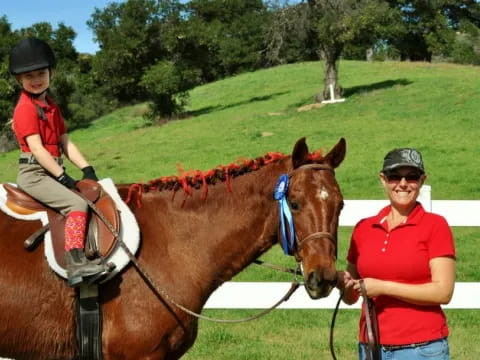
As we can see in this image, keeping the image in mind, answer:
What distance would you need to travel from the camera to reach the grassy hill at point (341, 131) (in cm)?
1614

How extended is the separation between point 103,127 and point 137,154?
47.6ft

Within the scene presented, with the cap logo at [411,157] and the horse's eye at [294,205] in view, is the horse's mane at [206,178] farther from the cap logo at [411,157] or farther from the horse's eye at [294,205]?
the cap logo at [411,157]

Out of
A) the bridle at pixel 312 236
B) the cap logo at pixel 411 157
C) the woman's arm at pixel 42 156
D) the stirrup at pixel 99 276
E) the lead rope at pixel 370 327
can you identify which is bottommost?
the lead rope at pixel 370 327

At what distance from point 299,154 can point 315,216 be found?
1.32ft

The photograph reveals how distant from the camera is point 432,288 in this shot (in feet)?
10.2

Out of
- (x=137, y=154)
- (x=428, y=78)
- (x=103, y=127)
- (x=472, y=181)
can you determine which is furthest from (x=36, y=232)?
(x=103, y=127)

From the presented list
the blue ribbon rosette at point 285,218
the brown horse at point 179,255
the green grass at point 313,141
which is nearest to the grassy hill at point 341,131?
the green grass at point 313,141

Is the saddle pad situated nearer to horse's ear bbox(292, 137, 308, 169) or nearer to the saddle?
the saddle

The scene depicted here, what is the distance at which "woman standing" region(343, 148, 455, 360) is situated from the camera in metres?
3.16

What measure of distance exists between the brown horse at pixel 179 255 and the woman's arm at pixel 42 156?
37cm

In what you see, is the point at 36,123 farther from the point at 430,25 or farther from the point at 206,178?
the point at 430,25

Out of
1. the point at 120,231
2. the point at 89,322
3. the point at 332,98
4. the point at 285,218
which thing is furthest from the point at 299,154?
the point at 332,98

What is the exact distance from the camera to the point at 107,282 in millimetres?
3566

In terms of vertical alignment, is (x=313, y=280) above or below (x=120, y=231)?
below
